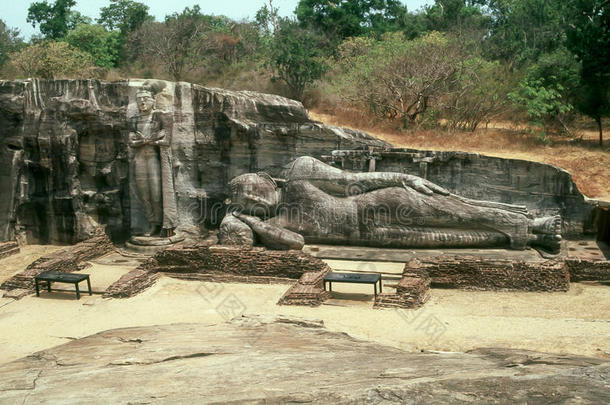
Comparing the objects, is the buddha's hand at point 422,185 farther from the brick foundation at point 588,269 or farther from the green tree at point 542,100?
the green tree at point 542,100

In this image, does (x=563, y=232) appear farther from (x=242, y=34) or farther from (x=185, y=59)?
(x=242, y=34)

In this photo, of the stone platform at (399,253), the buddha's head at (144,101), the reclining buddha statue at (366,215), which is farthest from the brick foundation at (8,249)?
the stone platform at (399,253)

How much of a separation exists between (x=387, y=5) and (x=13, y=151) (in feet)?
85.6

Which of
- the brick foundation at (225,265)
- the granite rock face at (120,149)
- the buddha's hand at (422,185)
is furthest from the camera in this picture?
the granite rock face at (120,149)

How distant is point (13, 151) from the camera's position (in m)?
14.8

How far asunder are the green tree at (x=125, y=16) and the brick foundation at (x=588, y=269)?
88.7ft

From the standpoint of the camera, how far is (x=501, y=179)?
1319cm

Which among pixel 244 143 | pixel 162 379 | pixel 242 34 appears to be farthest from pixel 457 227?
pixel 242 34

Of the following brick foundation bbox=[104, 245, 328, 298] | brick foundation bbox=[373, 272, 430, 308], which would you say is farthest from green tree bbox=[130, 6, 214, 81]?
brick foundation bbox=[373, 272, 430, 308]

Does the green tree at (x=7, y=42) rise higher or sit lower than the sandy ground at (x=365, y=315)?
higher

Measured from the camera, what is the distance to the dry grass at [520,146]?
15961 mm

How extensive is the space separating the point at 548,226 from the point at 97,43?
2459cm

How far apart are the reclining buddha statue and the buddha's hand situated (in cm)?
2

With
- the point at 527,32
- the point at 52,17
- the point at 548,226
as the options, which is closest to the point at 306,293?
the point at 548,226
